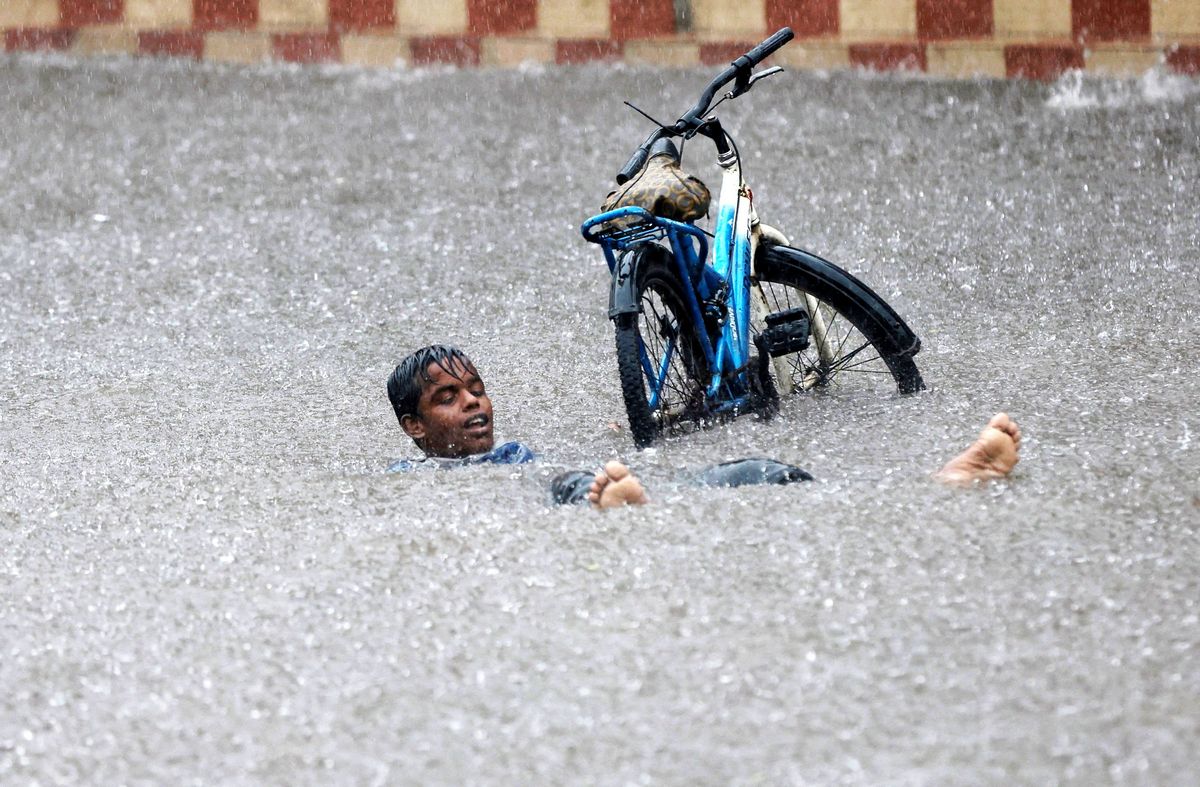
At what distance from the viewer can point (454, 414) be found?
14.2ft

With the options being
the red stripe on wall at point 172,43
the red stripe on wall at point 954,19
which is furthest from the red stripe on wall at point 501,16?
the red stripe on wall at point 954,19

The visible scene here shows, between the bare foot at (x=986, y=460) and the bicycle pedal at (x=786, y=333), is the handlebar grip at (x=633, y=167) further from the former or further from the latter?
the bare foot at (x=986, y=460)

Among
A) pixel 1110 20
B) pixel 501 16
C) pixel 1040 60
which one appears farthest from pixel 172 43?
pixel 1110 20

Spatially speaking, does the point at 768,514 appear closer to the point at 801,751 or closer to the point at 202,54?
the point at 801,751

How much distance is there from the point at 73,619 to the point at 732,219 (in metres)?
2.31

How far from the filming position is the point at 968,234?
745 centimetres

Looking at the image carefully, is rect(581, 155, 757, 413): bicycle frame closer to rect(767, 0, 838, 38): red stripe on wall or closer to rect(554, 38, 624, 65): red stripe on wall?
rect(767, 0, 838, 38): red stripe on wall

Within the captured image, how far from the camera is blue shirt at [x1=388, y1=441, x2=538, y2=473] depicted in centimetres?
423

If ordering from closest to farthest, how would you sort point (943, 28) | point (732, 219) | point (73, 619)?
point (73, 619)
point (732, 219)
point (943, 28)

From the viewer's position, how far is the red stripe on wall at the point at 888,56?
9.75 meters

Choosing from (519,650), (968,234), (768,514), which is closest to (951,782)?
(519,650)

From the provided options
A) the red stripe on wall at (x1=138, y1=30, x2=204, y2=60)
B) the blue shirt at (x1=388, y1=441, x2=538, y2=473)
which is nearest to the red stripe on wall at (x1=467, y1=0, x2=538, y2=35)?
the red stripe on wall at (x1=138, y1=30, x2=204, y2=60)

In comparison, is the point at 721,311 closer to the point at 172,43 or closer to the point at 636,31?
the point at 636,31

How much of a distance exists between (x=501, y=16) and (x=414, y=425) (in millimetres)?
6117
